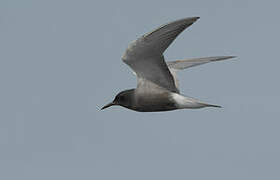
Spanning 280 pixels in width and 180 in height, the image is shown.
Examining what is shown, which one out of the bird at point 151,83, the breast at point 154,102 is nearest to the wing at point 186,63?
the bird at point 151,83

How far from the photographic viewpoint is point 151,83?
13289mm

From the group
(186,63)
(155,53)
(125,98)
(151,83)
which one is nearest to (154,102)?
(151,83)

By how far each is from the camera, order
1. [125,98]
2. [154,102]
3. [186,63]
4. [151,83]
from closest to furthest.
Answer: [154,102] < [151,83] < [125,98] < [186,63]

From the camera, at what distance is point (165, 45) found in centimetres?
1207

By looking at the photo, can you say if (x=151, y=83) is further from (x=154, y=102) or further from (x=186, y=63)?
(x=186, y=63)

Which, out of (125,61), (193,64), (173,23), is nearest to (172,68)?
(193,64)

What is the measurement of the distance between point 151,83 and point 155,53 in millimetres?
1012

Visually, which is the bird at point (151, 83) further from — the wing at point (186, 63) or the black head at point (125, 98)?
the wing at point (186, 63)

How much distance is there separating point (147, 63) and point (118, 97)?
135 cm

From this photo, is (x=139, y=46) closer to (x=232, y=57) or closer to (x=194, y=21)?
(x=194, y=21)

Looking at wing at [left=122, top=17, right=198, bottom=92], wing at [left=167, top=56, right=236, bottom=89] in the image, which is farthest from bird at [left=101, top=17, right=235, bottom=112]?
wing at [left=167, top=56, right=236, bottom=89]

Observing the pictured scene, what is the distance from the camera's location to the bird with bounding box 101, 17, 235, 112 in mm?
12242

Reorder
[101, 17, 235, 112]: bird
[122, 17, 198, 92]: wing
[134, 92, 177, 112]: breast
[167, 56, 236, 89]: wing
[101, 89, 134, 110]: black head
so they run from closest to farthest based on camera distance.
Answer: [122, 17, 198, 92]: wing < [101, 17, 235, 112]: bird < [134, 92, 177, 112]: breast < [101, 89, 134, 110]: black head < [167, 56, 236, 89]: wing

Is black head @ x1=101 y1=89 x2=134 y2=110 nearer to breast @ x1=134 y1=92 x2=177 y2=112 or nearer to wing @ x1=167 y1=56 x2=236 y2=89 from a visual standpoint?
breast @ x1=134 y1=92 x2=177 y2=112
